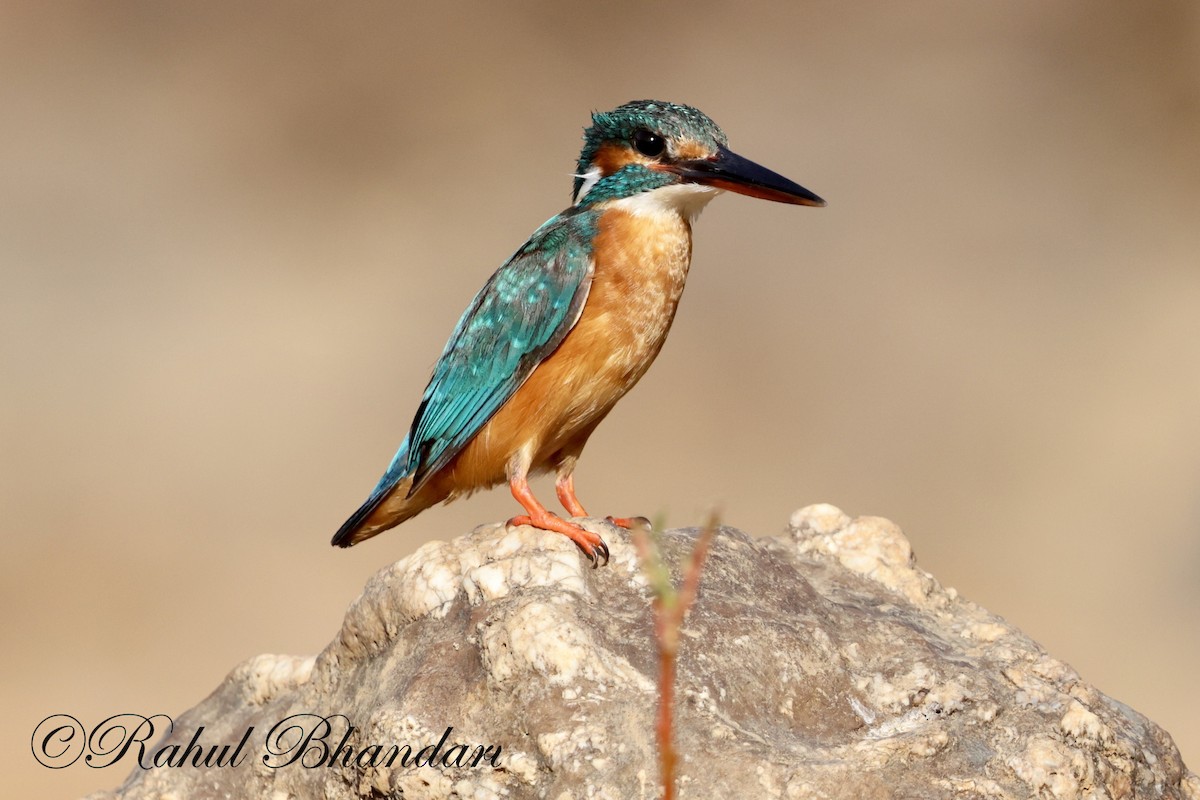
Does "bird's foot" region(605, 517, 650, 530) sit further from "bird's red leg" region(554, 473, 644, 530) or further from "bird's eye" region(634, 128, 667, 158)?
"bird's eye" region(634, 128, 667, 158)

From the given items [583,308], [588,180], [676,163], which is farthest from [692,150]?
[583,308]

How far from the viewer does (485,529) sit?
3262 millimetres

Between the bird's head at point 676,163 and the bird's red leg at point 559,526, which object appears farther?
the bird's head at point 676,163

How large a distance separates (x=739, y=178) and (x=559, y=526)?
3.58 ft

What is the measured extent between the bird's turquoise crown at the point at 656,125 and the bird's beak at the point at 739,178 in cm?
5

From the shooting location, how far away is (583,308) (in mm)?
3730

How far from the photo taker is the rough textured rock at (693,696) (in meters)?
2.55

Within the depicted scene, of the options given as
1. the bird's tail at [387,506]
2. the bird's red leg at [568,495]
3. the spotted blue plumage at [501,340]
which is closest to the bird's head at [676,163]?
the spotted blue plumage at [501,340]

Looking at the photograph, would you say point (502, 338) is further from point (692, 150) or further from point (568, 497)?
point (692, 150)

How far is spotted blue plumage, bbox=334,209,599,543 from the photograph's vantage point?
12.3 feet

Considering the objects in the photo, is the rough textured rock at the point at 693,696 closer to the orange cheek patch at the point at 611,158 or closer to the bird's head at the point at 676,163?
the bird's head at the point at 676,163

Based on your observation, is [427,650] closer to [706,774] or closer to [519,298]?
[706,774]

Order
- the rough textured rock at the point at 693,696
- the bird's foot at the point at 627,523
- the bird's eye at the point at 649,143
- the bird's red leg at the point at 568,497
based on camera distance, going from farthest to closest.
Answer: the bird's red leg at the point at 568,497
the bird's eye at the point at 649,143
the bird's foot at the point at 627,523
the rough textured rock at the point at 693,696

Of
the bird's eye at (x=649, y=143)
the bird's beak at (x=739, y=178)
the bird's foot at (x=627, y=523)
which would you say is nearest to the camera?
the bird's foot at (x=627, y=523)
